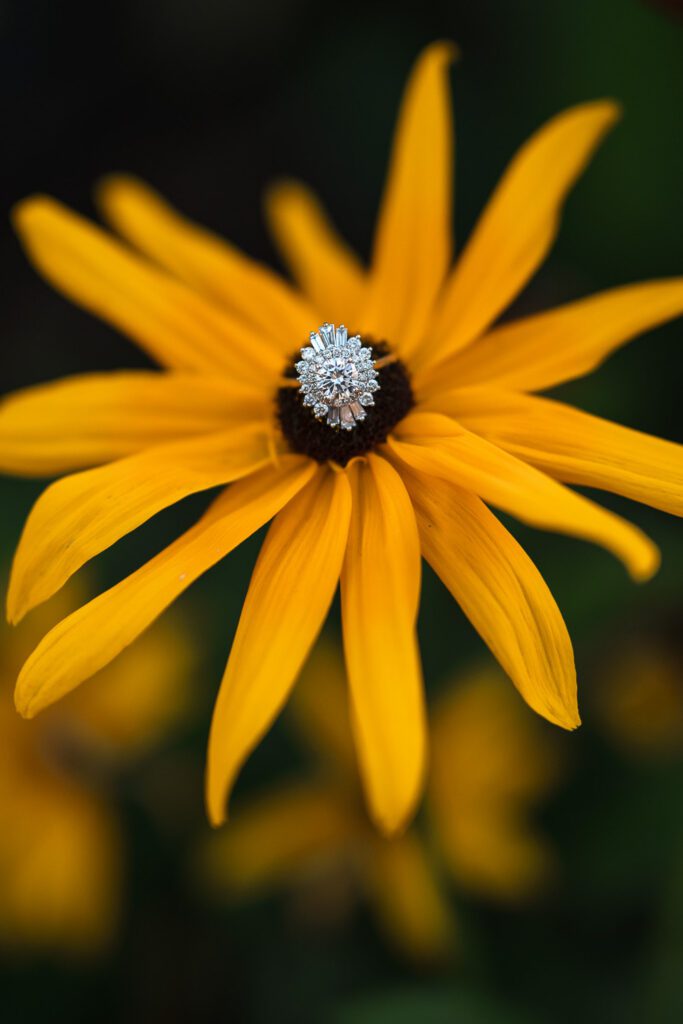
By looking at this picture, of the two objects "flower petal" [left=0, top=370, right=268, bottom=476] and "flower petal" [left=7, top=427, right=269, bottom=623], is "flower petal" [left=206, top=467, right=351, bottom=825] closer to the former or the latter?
"flower petal" [left=7, top=427, right=269, bottom=623]

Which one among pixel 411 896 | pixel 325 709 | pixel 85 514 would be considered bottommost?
pixel 411 896

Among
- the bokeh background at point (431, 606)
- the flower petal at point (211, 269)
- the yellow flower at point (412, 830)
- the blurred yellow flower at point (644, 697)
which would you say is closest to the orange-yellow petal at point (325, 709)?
the yellow flower at point (412, 830)

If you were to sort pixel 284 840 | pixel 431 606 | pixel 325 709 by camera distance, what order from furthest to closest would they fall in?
pixel 431 606 < pixel 325 709 < pixel 284 840

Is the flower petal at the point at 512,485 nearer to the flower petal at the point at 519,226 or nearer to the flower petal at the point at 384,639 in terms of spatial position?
the flower petal at the point at 384,639

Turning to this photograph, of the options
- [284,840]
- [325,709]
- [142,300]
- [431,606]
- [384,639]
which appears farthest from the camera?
[431,606]

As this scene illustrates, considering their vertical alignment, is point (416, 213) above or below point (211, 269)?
above

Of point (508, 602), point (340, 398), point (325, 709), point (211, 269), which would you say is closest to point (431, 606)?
point (325, 709)

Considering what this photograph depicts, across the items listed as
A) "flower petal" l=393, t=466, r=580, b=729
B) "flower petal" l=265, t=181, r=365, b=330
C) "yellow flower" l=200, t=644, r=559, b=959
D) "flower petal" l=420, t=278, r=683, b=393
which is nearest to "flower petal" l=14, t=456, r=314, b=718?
"flower petal" l=393, t=466, r=580, b=729

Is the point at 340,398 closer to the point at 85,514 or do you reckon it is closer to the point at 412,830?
the point at 85,514
